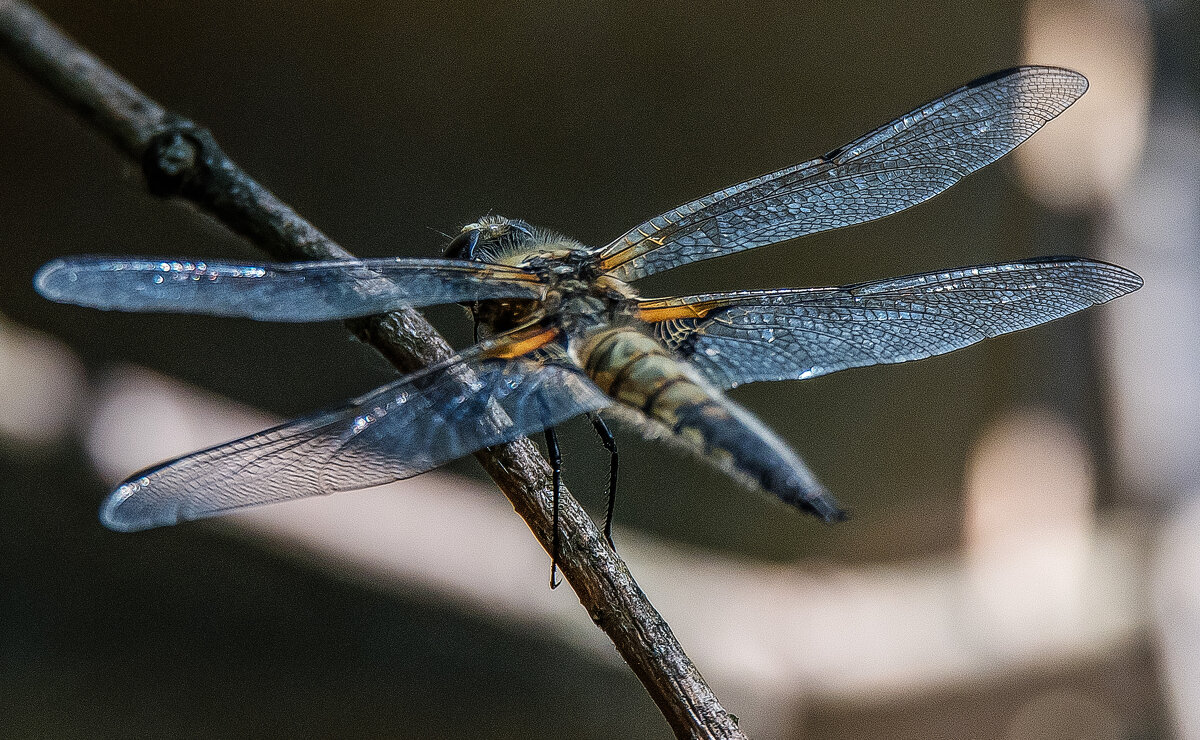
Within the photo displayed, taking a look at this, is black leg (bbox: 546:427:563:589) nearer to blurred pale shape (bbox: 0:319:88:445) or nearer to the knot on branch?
the knot on branch

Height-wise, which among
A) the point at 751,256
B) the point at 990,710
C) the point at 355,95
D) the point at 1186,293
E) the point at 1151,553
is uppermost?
the point at 355,95

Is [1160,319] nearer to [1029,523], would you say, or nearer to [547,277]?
[1029,523]

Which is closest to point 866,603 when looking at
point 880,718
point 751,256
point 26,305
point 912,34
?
point 880,718

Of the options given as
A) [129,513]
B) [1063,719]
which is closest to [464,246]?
[129,513]

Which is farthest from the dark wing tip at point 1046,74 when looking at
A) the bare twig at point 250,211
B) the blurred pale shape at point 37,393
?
the blurred pale shape at point 37,393

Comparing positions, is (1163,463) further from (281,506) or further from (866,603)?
(281,506)

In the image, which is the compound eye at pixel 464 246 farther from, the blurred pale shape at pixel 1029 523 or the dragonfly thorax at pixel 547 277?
the blurred pale shape at pixel 1029 523
